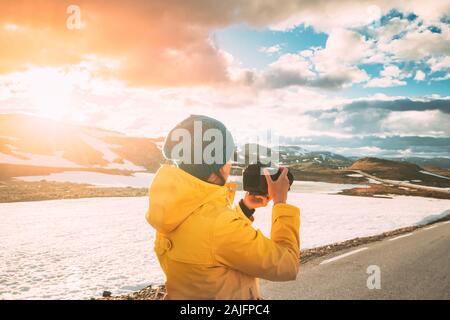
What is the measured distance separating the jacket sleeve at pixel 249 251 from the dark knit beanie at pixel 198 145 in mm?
324

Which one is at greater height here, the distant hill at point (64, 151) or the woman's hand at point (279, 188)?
the distant hill at point (64, 151)

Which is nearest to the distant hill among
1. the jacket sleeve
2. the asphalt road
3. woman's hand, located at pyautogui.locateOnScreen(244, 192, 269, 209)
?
the asphalt road

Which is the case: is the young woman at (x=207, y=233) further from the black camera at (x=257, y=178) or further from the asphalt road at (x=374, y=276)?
the asphalt road at (x=374, y=276)

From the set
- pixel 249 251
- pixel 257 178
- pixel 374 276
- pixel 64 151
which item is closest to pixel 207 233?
pixel 249 251

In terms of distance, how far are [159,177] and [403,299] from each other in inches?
206

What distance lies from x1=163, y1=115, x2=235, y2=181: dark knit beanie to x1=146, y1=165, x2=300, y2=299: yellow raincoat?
0.13 meters

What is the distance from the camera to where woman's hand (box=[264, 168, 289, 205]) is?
2.31 m

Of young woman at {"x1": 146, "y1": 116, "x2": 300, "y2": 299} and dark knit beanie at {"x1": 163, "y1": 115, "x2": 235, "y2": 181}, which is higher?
dark knit beanie at {"x1": 163, "y1": 115, "x2": 235, "y2": 181}

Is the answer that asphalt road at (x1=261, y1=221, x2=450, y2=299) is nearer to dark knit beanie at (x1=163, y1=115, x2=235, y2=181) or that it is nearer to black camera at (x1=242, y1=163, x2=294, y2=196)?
black camera at (x1=242, y1=163, x2=294, y2=196)

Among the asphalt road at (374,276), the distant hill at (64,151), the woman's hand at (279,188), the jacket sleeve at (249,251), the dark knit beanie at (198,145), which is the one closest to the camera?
the jacket sleeve at (249,251)

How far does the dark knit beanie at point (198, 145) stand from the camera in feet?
7.02

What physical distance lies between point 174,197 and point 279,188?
73cm

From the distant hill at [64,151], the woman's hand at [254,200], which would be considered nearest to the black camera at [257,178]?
the woman's hand at [254,200]

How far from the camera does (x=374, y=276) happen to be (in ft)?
22.8
